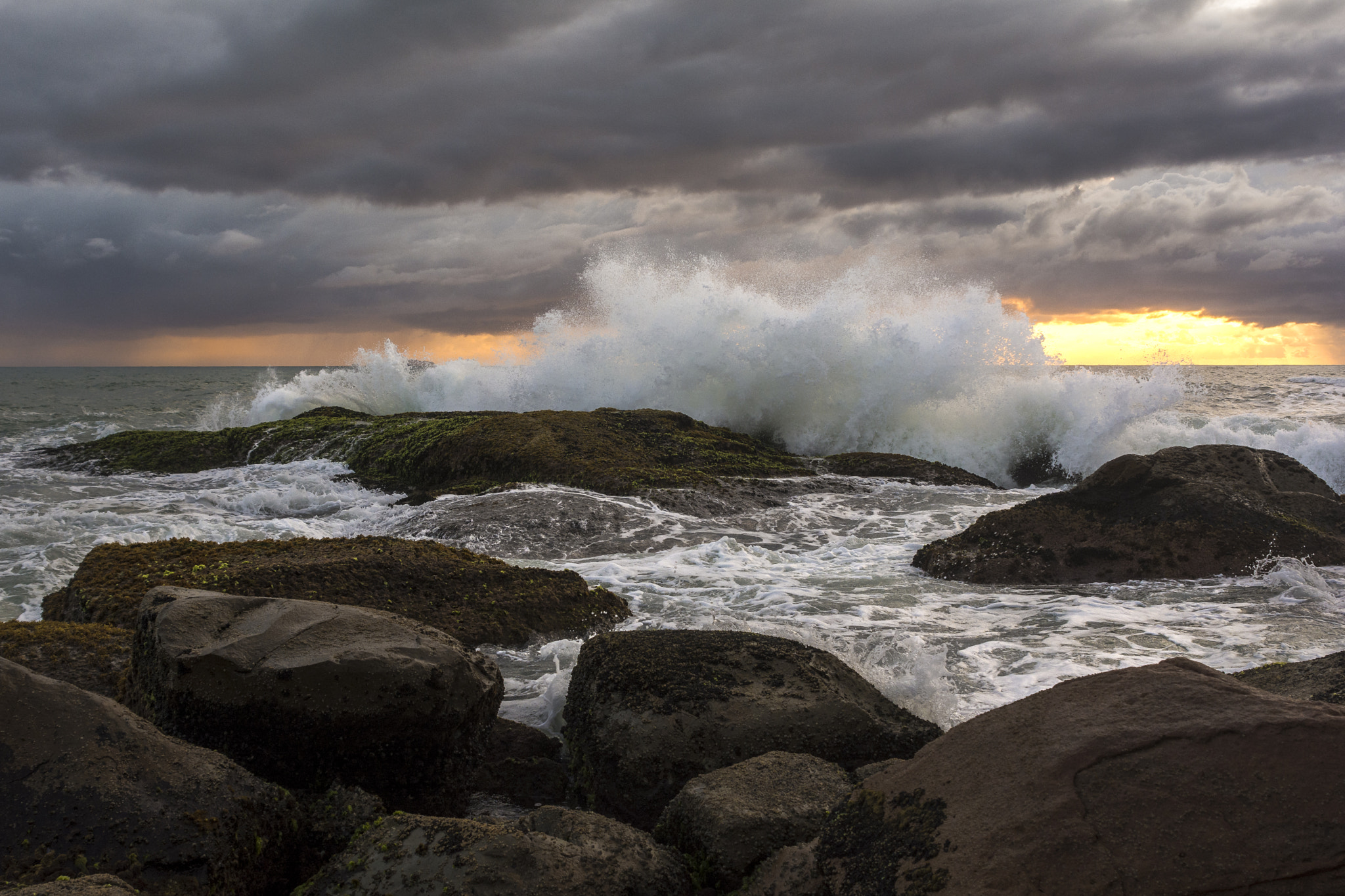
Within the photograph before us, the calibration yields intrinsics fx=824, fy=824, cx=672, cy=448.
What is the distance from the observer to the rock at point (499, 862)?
214cm

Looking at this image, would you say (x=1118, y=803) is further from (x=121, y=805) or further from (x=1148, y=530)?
(x=1148, y=530)

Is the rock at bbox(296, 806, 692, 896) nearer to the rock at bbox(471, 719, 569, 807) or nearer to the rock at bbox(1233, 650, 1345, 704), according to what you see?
the rock at bbox(471, 719, 569, 807)

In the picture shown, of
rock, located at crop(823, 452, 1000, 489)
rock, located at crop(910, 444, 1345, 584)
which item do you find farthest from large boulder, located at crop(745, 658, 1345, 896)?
rock, located at crop(823, 452, 1000, 489)

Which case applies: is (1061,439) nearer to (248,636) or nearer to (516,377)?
(516,377)

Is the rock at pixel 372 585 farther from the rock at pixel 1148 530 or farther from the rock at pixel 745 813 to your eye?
the rock at pixel 1148 530

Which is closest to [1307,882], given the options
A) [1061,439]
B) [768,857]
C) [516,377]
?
[768,857]

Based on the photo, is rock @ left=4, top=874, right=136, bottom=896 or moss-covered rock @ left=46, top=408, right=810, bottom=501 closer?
rock @ left=4, top=874, right=136, bottom=896

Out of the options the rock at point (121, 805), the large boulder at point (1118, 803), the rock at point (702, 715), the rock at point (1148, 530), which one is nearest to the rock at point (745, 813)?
the large boulder at point (1118, 803)

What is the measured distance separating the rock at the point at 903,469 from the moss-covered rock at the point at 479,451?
693 millimetres

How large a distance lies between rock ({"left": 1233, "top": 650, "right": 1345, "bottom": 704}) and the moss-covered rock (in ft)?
23.1

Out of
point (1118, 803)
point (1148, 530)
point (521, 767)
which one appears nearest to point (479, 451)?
point (1148, 530)

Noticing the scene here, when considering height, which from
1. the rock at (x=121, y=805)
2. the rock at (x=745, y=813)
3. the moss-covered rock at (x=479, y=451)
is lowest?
the rock at (x=745, y=813)

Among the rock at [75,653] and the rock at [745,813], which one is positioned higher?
the rock at [75,653]

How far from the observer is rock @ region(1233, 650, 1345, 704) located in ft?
8.60
